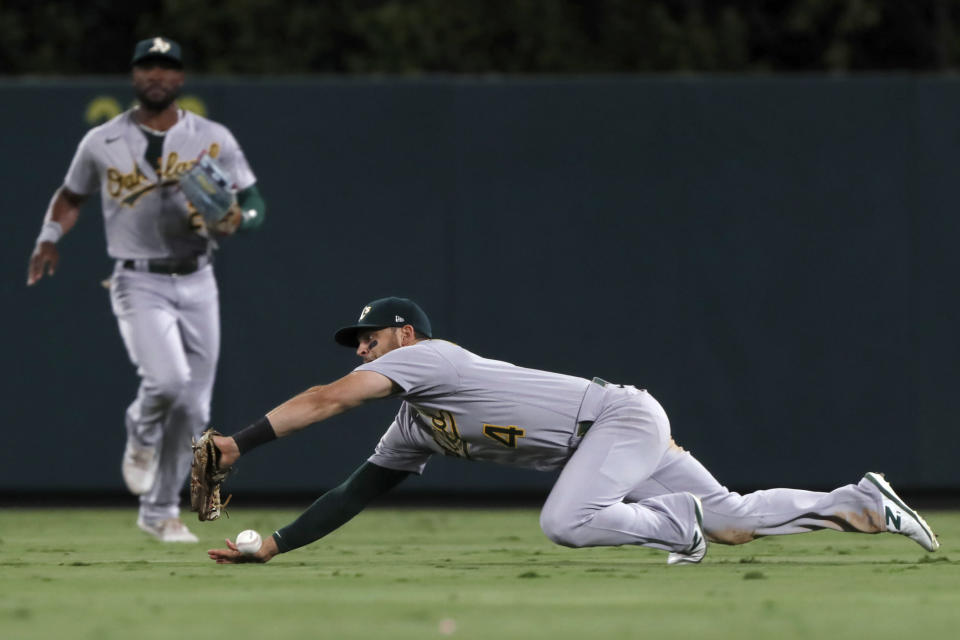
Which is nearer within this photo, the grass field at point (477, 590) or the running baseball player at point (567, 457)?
the grass field at point (477, 590)

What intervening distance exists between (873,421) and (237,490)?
15.0 feet

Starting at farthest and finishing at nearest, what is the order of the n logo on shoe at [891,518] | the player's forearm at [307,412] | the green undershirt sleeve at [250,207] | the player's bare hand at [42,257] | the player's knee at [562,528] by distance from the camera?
the player's bare hand at [42,257], the green undershirt sleeve at [250,207], the n logo on shoe at [891,518], the player's knee at [562,528], the player's forearm at [307,412]

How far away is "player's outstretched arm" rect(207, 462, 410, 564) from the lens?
7.57 m

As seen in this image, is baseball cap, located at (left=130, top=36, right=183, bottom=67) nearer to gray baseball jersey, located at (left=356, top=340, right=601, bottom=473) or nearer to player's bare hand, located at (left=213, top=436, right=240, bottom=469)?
gray baseball jersey, located at (left=356, top=340, right=601, bottom=473)

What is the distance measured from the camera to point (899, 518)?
7.43 meters

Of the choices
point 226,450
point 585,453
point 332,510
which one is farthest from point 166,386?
point 585,453

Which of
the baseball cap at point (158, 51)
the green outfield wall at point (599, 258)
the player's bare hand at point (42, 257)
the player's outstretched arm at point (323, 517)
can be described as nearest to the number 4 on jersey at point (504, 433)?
the player's outstretched arm at point (323, 517)

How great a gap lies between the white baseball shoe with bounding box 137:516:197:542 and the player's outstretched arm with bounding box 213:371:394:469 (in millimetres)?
2809

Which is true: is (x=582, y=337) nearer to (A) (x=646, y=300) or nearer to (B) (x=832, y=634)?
(A) (x=646, y=300)

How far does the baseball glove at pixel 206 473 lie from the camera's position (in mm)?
6887

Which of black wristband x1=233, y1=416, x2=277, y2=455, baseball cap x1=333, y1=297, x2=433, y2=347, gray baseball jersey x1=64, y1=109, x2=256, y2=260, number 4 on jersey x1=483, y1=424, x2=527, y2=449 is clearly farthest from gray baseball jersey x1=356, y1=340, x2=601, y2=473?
gray baseball jersey x1=64, y1=109, x2=256, y2=260

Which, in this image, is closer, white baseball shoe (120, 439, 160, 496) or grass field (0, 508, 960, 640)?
grass field (0, 508, 960, 640)

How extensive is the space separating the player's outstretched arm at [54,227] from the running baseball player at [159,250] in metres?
0.01

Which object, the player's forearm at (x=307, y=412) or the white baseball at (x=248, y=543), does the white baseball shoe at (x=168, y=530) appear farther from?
the player's forearm at (x=307, y=412)
